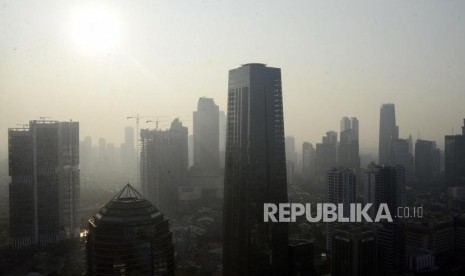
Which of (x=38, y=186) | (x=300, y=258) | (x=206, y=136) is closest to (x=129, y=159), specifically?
(x=206, y=136)

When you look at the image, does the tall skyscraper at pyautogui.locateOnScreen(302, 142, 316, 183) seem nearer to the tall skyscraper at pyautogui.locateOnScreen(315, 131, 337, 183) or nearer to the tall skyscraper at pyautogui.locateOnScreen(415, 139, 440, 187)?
the tall skyscraper at pyautogui.locateOnScreen(315, 131, 337, 183)

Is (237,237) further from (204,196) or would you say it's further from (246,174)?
(204,196)

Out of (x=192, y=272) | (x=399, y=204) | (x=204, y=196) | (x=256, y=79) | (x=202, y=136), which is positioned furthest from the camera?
(x=202, y=136)

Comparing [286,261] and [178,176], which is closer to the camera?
[286,261]

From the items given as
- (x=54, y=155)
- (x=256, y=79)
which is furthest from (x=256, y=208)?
(x=54, y=155)

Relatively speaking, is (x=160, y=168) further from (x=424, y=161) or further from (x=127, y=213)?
(x=424, y=161)

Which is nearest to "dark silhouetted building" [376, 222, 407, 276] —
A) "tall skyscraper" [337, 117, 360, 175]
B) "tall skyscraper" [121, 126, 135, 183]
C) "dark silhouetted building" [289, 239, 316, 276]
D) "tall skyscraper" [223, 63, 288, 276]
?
"dark silhouetted building" [289, 239, 316, 276]

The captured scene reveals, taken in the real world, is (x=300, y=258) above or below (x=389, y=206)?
below

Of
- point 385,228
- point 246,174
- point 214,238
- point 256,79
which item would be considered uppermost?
point 256,79
